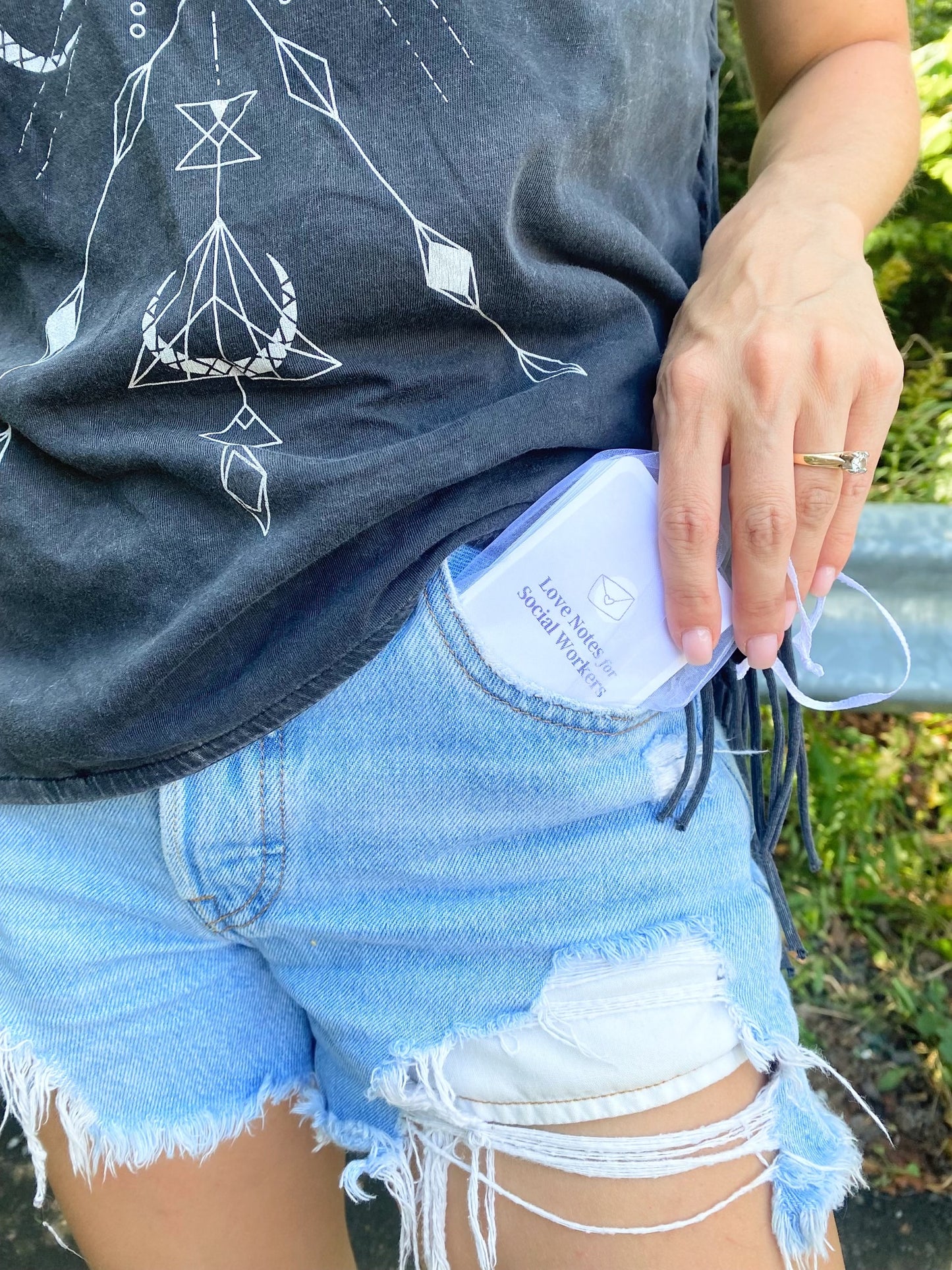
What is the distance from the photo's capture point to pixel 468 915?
72cm

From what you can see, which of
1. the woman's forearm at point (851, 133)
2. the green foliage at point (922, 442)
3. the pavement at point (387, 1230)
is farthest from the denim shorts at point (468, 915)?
the green foliage at point (922, 442)

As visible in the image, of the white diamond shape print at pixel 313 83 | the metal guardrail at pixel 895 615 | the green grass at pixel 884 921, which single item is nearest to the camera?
the white diamond shape print at pixel 313 83

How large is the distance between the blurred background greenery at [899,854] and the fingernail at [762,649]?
1118mm

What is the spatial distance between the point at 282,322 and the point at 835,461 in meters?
0.41

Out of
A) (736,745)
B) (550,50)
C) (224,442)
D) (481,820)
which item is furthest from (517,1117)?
(550,50)

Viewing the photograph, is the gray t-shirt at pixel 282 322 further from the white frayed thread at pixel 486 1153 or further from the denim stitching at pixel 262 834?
the white frayed thread at pixel 486 1153

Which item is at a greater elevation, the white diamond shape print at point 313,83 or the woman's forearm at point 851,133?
the white diamond shape print at point 313,83

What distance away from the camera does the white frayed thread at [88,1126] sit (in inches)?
32.1

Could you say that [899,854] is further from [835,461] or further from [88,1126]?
[88,1126]

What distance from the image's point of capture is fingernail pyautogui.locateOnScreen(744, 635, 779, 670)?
72 centimetres

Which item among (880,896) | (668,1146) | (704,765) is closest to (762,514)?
(704,765)

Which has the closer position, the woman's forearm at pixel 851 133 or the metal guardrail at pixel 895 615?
the woman's forearm at pixel 851 133

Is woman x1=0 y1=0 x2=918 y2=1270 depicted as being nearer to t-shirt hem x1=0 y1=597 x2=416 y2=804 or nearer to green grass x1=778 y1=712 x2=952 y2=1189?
t-shirt hem x1=0 y1=597 x2=416 y2=804

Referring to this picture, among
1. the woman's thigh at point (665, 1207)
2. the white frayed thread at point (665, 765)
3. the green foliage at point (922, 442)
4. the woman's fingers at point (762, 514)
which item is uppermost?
the woman's fingers at point (762, 514)
